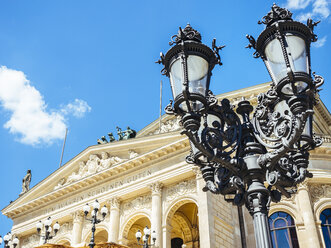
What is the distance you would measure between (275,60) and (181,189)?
16243mm

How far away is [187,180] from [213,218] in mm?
3078

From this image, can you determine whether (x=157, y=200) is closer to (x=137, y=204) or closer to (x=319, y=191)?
(x=137, y=204)

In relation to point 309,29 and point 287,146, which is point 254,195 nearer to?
point 287,146

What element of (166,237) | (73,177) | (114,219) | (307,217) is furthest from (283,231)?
(73,177)

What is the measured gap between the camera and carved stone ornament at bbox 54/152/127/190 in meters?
24.3

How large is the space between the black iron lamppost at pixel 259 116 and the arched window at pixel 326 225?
1502cm

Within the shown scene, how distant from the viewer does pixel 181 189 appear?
68.9 ft

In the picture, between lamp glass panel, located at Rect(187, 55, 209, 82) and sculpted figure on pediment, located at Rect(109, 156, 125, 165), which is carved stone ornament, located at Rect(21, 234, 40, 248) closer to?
sculpted figure on pediment, located at Rect(109, 156, 125, 165)

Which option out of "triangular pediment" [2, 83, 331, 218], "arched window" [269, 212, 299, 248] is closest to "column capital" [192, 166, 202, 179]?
"triangular pediment" [2, 83, 331, 218]

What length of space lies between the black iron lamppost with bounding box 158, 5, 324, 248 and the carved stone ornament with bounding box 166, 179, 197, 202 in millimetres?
14783

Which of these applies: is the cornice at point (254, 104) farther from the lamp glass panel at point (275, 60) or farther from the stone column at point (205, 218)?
the lamp glass panel at point (275, 60)

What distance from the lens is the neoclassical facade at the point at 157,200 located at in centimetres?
1915

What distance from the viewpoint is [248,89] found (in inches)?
1052

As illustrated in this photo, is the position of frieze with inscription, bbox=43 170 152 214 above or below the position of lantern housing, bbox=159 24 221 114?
above
